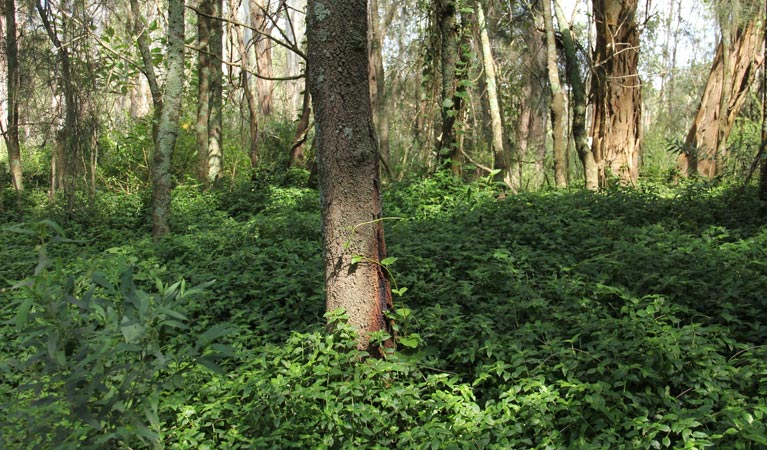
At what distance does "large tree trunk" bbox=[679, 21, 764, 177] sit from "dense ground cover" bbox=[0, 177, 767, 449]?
6084 millimetres

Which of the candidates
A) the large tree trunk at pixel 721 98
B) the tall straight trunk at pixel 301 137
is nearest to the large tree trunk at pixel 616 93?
the large tree trunk at pixel 721 98

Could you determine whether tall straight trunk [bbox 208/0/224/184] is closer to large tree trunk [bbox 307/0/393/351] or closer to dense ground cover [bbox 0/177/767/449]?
dense ground cover [bbox 0/177/767/449]

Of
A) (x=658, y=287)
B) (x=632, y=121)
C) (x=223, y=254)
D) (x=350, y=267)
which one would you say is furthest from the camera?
(x=632, y=121)

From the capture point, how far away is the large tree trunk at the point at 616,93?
996 cm

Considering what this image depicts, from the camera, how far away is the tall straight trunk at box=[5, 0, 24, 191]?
419 inches

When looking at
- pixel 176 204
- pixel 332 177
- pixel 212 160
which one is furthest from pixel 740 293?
pixel 212 160

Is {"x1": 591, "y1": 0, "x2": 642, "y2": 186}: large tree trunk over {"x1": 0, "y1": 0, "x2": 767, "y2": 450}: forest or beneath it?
over

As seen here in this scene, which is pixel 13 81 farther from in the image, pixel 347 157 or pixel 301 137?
pixel 347 157

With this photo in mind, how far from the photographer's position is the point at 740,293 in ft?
13.9

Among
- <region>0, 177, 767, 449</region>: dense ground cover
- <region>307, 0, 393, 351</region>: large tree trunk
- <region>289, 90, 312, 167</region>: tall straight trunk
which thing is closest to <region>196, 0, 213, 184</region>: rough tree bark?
<region>289, 90, 312, 167</region>: tall straight trunk

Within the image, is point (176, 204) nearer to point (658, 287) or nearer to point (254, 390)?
point (254, 390)

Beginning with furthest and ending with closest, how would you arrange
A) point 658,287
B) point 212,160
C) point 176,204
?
point 212,160, point 176,204, point 658,287

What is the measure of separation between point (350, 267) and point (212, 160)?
8.80 metres

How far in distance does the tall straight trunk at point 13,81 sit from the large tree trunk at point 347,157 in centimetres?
886
